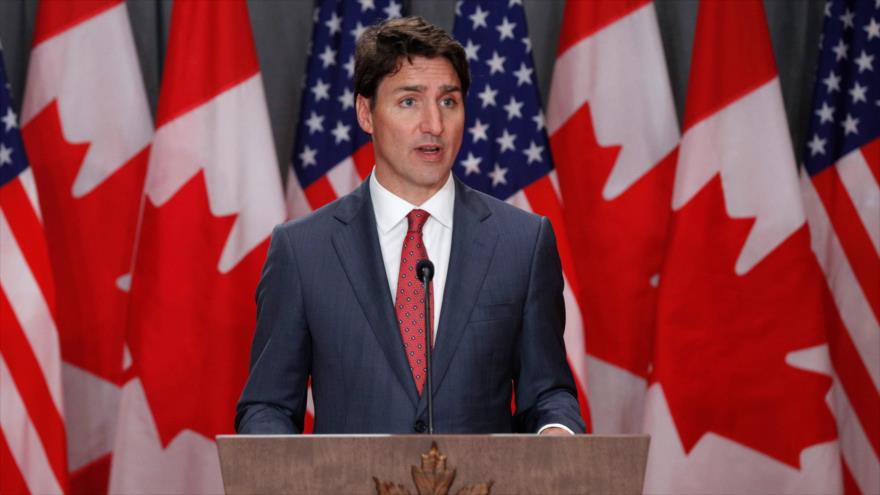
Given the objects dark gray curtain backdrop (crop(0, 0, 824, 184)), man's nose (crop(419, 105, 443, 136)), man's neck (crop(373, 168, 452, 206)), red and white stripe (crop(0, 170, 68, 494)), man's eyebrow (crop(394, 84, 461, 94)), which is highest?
dark gray curtain backdrop (crop(0, 0, 824, 184))

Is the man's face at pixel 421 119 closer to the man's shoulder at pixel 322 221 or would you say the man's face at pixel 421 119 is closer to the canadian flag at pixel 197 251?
the man's shoulder at pixel 322 221

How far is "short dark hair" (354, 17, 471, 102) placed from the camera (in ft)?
7.69

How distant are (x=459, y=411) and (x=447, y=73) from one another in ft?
2.31

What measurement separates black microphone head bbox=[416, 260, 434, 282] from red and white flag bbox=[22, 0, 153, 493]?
103 inches

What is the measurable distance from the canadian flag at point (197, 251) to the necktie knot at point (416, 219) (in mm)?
1874

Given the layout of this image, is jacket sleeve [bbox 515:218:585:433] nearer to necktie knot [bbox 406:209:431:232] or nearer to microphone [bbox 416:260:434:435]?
necktie knot [bbox 406:209:431:232]

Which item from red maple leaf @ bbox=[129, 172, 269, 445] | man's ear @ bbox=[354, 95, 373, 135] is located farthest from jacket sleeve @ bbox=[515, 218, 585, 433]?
red maple leaf @ bbox=[129, 172, 269, 445]

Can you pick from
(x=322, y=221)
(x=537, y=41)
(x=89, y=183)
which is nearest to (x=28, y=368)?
(x=89, y=183)

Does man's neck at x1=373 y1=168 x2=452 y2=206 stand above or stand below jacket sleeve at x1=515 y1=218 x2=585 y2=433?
Result: above

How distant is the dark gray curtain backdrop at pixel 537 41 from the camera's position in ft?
15.5

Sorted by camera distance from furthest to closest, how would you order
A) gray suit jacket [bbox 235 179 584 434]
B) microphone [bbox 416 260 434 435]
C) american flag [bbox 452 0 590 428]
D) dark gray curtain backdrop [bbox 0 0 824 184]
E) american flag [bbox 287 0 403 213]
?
dark gray curtain backdrop [bbox 0 0 824 184]
american flag [bbox 287 0 403 213]
american flag [bbox 452 0 590 428]
gray suit jacket [bbox 235 179 584 434]
microphone [bbox 416 260 434 435]

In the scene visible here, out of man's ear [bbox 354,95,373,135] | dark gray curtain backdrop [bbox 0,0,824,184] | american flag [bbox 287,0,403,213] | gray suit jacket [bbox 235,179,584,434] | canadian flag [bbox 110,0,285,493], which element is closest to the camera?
gray suit jacket [bbox 235,179,584,434]

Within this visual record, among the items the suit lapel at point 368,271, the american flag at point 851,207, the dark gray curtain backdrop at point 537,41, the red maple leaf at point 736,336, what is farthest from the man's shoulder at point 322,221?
the american flag at point 851,207

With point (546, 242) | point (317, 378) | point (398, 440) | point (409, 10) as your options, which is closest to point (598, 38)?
point (409, 10)
